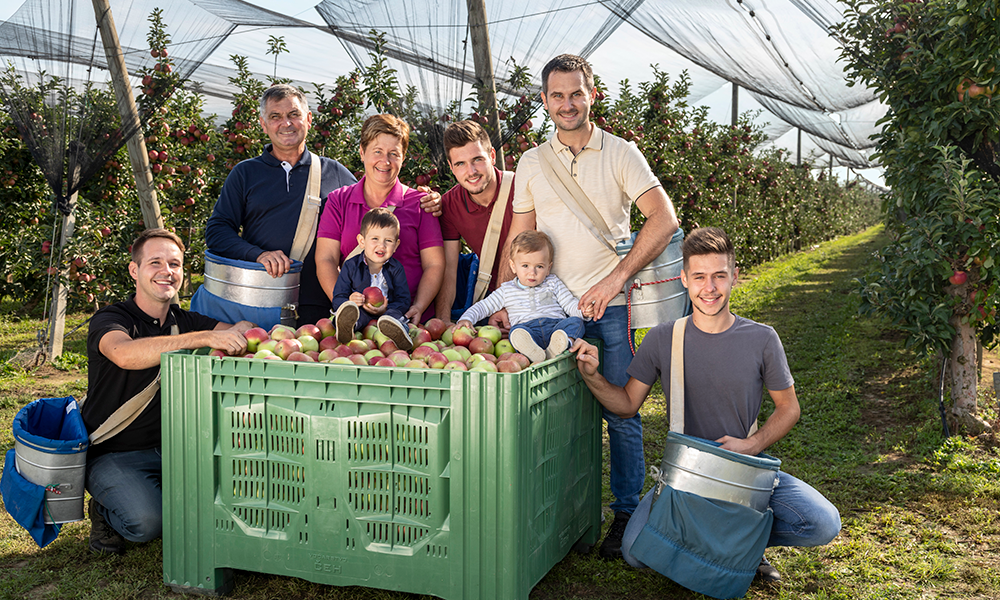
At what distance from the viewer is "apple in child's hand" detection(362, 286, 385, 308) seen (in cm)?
305

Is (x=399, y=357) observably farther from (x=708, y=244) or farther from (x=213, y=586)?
(x=708, y=244)

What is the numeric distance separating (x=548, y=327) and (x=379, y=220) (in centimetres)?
81

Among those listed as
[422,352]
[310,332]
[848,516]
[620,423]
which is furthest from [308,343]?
[848,516]

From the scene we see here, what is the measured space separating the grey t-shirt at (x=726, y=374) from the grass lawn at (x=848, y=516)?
2.14 ft

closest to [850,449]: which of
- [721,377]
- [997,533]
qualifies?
[997,533]

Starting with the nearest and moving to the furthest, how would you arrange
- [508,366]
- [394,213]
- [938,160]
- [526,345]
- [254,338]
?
[508,366]
[526,345]
[254,338]
[394,213]
[938,160]

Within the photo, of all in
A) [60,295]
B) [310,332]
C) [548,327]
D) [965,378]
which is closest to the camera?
[310,332]

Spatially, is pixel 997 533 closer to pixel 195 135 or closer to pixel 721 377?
pixel 721 377

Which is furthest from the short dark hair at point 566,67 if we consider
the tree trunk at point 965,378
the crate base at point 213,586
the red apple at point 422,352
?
the tree trunk at point 965,378

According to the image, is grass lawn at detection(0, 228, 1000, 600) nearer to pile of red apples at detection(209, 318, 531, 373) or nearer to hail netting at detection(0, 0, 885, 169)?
pile of red apples at detection(209, 318, 531, 373)

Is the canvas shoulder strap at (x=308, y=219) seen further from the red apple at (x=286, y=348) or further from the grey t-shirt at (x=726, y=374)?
the grey t-shirt at (x=726, y=374)

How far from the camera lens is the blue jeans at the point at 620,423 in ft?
10.1

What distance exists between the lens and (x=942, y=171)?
4.47 m

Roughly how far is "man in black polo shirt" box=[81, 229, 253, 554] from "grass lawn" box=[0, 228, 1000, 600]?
20cm
